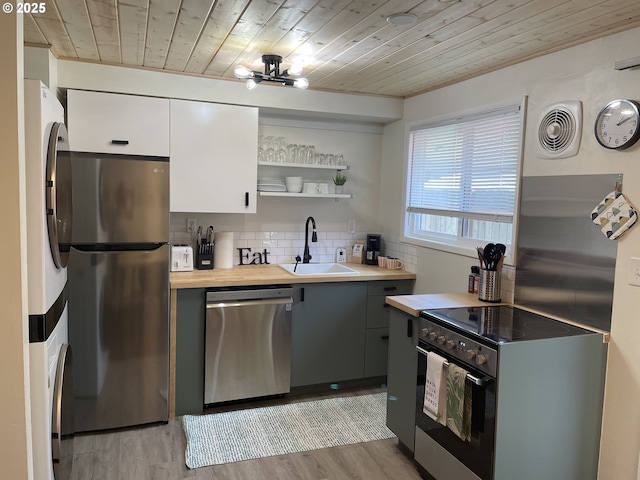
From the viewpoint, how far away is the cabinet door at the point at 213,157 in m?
3.49

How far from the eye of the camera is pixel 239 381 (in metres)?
3.52

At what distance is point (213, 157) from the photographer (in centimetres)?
359

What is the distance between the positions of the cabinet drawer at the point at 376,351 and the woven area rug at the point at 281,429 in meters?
0.27

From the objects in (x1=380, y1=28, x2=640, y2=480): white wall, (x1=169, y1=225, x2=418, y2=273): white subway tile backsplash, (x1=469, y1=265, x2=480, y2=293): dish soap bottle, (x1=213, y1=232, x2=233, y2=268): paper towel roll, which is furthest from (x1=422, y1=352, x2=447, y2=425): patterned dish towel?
(x1=213, y1=232, x2=233, y2=268): paper towel roll

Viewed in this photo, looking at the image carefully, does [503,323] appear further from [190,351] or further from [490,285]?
[190,351]

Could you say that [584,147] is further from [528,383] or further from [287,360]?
[287,360]

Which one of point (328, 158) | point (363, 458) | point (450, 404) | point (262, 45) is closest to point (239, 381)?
point (363, 458)

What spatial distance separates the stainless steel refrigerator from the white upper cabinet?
0.25 metres

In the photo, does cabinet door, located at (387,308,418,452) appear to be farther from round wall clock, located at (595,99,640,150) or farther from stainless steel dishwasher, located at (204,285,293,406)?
round wall clock, located at (595,99,640,150)

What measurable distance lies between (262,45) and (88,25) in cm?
87

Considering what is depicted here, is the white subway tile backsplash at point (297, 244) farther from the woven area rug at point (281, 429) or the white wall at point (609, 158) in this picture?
the white wall at point (609, 158)

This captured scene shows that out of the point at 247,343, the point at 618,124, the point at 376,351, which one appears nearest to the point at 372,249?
the point at 376,351

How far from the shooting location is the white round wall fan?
8.32 ft

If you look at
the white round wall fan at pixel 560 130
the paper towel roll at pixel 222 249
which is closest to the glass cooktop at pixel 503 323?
the white round wall fan at pixel 560 130
